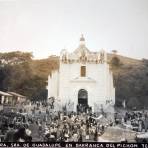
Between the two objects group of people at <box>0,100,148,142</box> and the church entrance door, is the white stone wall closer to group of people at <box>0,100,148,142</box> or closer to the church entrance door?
the church entrance door

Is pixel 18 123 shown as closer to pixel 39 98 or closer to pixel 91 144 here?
pixel 39 98

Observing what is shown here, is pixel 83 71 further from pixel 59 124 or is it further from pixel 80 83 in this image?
pixel 59 124

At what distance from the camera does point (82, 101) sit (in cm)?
731

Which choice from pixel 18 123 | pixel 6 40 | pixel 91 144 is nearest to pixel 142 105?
pixel 91 144

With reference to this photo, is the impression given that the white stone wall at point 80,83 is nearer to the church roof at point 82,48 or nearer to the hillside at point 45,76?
the hillside at point 45,76

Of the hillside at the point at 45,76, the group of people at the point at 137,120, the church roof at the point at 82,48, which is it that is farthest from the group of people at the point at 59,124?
the church roof at the point at 82,48

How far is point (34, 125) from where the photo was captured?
23.7 feet

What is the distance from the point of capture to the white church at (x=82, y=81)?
23.9 ft

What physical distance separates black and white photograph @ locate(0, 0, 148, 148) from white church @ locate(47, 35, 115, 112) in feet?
0.07

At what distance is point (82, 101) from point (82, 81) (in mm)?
459

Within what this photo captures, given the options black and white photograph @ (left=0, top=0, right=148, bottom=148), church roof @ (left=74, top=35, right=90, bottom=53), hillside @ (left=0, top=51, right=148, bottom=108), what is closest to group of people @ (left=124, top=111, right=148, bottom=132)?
black and white photograph @ (left=0, top=0, right=148, bottom=148)

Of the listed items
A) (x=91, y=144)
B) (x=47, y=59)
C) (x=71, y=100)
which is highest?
(x=47, y=59)

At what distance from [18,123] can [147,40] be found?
3.49m

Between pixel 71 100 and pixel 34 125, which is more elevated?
pixel 71 100
